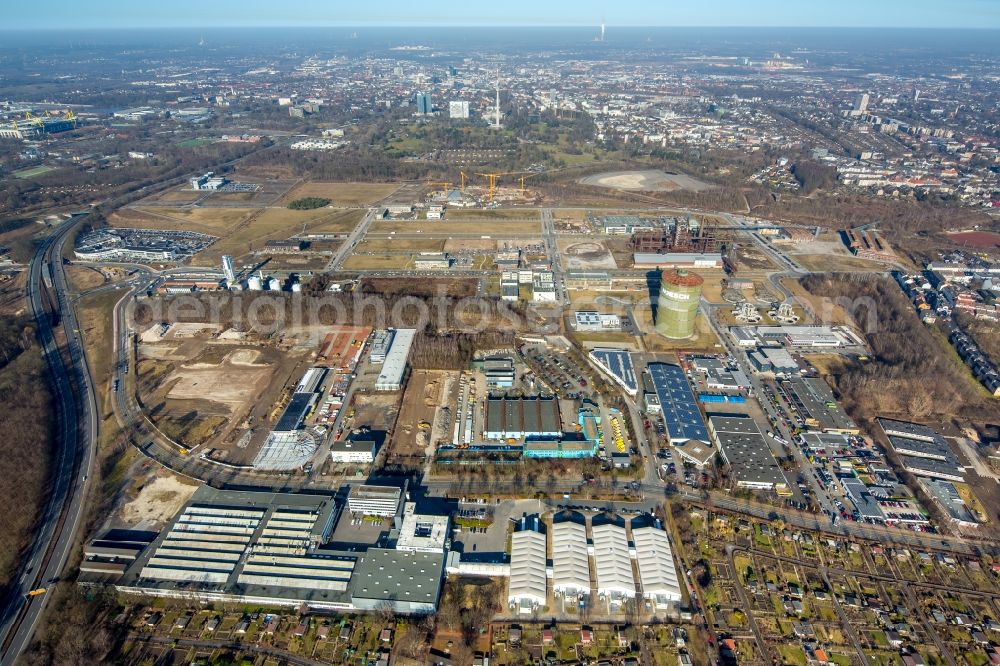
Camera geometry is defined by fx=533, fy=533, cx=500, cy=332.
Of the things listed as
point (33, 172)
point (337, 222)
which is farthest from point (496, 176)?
point (33, 172)

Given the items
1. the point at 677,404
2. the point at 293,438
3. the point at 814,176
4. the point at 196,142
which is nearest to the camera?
the point at 293,438

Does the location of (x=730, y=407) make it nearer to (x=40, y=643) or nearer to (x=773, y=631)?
(x=773, y=631)

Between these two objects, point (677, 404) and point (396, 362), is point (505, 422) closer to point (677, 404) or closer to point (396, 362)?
point (396, 362)

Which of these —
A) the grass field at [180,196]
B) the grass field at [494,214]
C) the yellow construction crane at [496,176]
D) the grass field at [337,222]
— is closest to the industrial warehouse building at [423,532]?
the grass field at [337,222]

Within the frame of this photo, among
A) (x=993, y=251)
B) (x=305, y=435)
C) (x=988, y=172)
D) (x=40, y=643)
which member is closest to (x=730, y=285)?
(x=993, y=251)

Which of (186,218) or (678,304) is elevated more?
(678,304)

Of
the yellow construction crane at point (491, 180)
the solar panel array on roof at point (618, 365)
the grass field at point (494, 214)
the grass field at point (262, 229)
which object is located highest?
the yellow construction crane at point (491, 180)

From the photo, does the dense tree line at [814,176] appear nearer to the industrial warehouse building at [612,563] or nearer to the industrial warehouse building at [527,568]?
the industrial warehouse building at [612,563]
